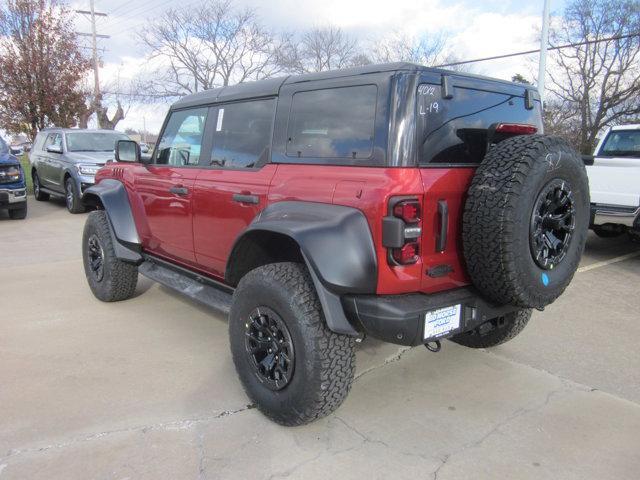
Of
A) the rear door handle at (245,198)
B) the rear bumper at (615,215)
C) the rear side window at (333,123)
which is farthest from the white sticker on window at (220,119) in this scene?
the rear bumper at (615,215)

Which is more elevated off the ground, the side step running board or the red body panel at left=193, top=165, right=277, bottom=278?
the red body panel at left=193, top=165, right=277, bottom=278

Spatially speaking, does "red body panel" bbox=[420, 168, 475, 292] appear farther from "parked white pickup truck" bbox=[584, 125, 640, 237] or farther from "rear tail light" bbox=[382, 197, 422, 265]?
"parked white pickup truck" bbox=[584, 125, 640, 237]

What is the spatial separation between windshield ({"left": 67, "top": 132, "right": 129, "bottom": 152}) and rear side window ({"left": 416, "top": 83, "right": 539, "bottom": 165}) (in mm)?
9995

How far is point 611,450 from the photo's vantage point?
2.64 meters

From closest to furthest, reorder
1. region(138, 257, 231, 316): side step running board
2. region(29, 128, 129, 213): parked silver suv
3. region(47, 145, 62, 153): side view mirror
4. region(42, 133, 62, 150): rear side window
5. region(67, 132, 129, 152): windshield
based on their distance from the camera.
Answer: region(138, 257, 231, 316): side step running board, region(29, 128, 129, 213): parked silver suv, region(47, 145, 62, 153): side view mirror, region(67, 132, 129, 152): windshield, region(42, 133, 62, 150): rear side window

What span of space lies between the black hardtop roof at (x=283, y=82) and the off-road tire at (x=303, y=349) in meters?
1.09

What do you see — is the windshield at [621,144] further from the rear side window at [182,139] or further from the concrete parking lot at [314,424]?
the rear side window at [182,139]

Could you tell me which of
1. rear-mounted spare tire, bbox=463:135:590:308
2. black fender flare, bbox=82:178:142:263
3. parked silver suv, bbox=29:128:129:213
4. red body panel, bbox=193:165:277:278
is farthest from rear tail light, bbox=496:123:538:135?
parked silver suv, bbox=29:128:129:213

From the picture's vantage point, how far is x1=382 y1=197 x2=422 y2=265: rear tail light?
93.5 inches

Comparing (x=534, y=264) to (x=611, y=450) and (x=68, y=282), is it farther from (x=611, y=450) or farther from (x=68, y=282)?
(x=68, y=282)

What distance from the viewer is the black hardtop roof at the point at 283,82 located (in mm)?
2604

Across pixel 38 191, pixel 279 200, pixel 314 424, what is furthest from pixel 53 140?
pixel 314 424

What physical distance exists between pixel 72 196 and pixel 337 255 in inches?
386

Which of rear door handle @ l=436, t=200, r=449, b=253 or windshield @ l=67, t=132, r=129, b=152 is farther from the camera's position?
windshield @ l=67, t=132, r=129, b=152
